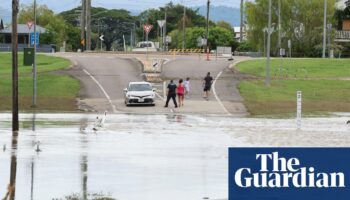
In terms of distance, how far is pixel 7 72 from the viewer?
207ft

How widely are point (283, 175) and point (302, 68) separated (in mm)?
61072

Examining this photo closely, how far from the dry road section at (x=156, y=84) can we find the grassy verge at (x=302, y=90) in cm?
104

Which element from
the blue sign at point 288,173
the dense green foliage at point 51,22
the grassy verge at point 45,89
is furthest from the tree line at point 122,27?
the blue sign at point 288,173

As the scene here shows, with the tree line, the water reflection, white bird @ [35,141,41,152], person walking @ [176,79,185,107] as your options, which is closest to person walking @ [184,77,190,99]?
person walking @ [176,79,185,107]

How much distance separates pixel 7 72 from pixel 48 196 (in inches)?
1906

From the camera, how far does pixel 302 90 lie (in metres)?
55.1

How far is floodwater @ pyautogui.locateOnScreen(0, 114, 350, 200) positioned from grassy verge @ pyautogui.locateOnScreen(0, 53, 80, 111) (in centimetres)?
563

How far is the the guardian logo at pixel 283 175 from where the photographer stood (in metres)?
8.62

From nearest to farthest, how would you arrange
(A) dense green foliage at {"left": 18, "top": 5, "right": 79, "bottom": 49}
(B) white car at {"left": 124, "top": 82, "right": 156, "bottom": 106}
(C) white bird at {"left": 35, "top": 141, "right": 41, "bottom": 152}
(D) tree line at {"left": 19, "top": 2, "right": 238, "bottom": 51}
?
(C) white bird at {"left": 35, "top": 141, "right": 41, "bottom": 152}, (B) white car at {"left": 124, "top": 82, "right": 156, "bottom": 106}, (D) tree line at {"left": 19, "top": 2, "right": 238, "bottom": 51}, (A) dense green foliage at {"left": 18, "top": 5, "right": 79, "bottom": 49}

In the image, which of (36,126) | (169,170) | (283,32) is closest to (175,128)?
(36,126)

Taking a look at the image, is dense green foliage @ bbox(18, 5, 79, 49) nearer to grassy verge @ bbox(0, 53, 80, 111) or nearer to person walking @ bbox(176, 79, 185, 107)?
grassy verge @ bbox(0, 53, 80, 111)

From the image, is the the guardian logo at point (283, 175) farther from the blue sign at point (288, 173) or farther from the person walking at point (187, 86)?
the person walking at point (187, 86)

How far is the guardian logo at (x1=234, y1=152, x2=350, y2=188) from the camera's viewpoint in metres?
8.62

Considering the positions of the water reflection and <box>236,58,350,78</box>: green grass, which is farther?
<box>236,58,350,78</box>: green grass
